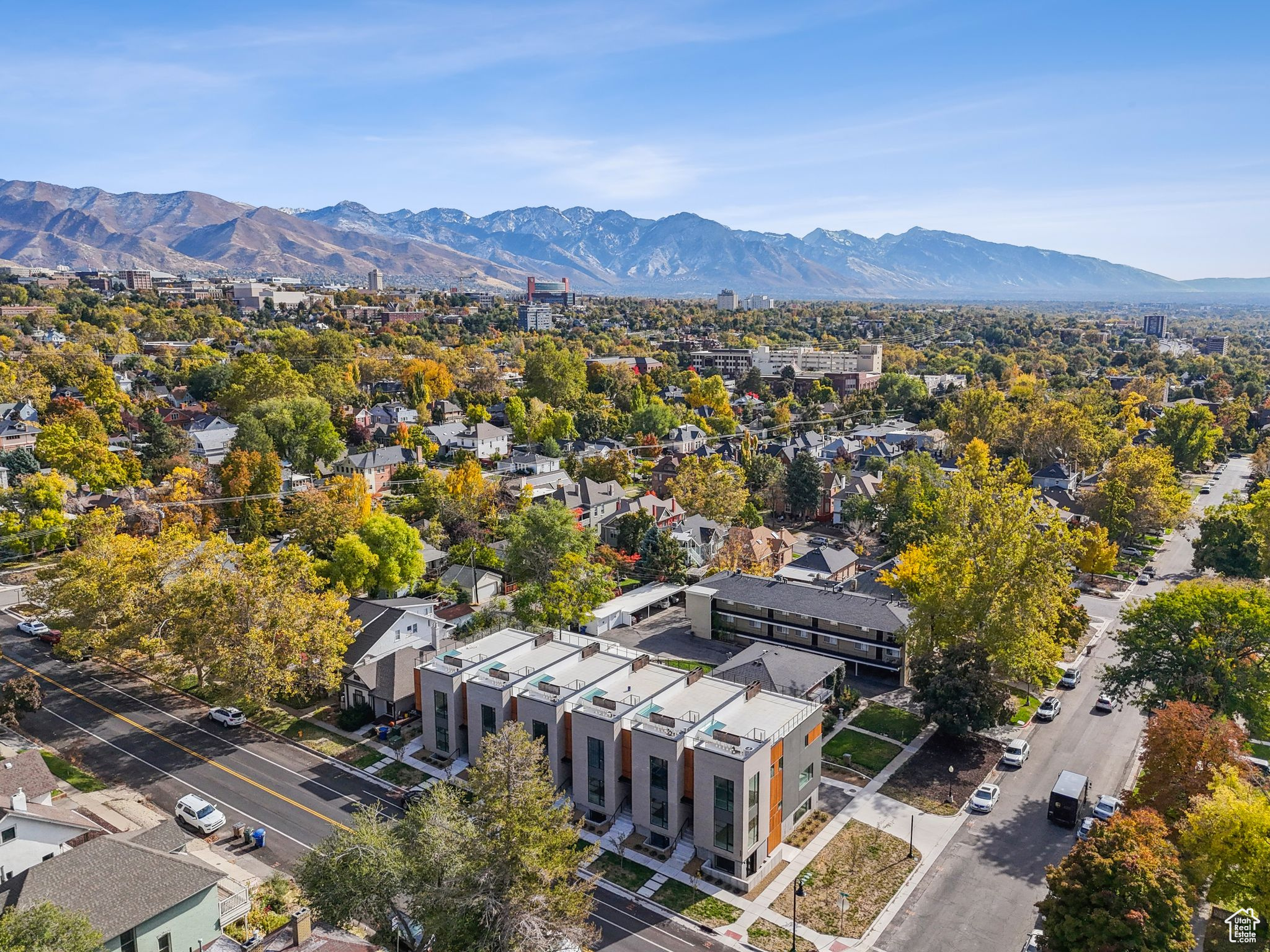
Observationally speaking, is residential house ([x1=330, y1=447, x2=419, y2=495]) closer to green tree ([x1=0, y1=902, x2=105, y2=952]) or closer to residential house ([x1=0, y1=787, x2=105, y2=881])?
residential house ([x1=0, y1=787, x2=105, y2=881])

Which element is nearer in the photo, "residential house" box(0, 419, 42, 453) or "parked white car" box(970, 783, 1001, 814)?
"parked white car" box(970, 783, 1001, 814)

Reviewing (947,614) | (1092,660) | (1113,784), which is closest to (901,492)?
(1092,660)

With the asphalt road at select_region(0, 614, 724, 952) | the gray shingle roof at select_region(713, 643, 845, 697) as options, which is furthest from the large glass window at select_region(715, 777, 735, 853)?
the gray shingle roof at select_region(713, 643, 845, 697)

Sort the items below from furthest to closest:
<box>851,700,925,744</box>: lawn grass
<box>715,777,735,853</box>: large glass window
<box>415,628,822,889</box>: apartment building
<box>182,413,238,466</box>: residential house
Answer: <box>182,413,238,466</box>: residential house → <box>851,700,925,744</box>: lawn grass → <box>415,628,822,889</box>: apartment building → <box>715,777,735,853</box>: large glass window

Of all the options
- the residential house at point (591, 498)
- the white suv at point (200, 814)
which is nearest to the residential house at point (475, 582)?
the residential house at point (591, 498)

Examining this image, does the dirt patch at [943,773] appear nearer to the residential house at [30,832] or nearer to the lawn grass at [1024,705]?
the lawn grass at [1024,705]

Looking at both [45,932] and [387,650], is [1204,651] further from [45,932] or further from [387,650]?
[45,932]

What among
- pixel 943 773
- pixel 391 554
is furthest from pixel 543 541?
pixel 943 773
